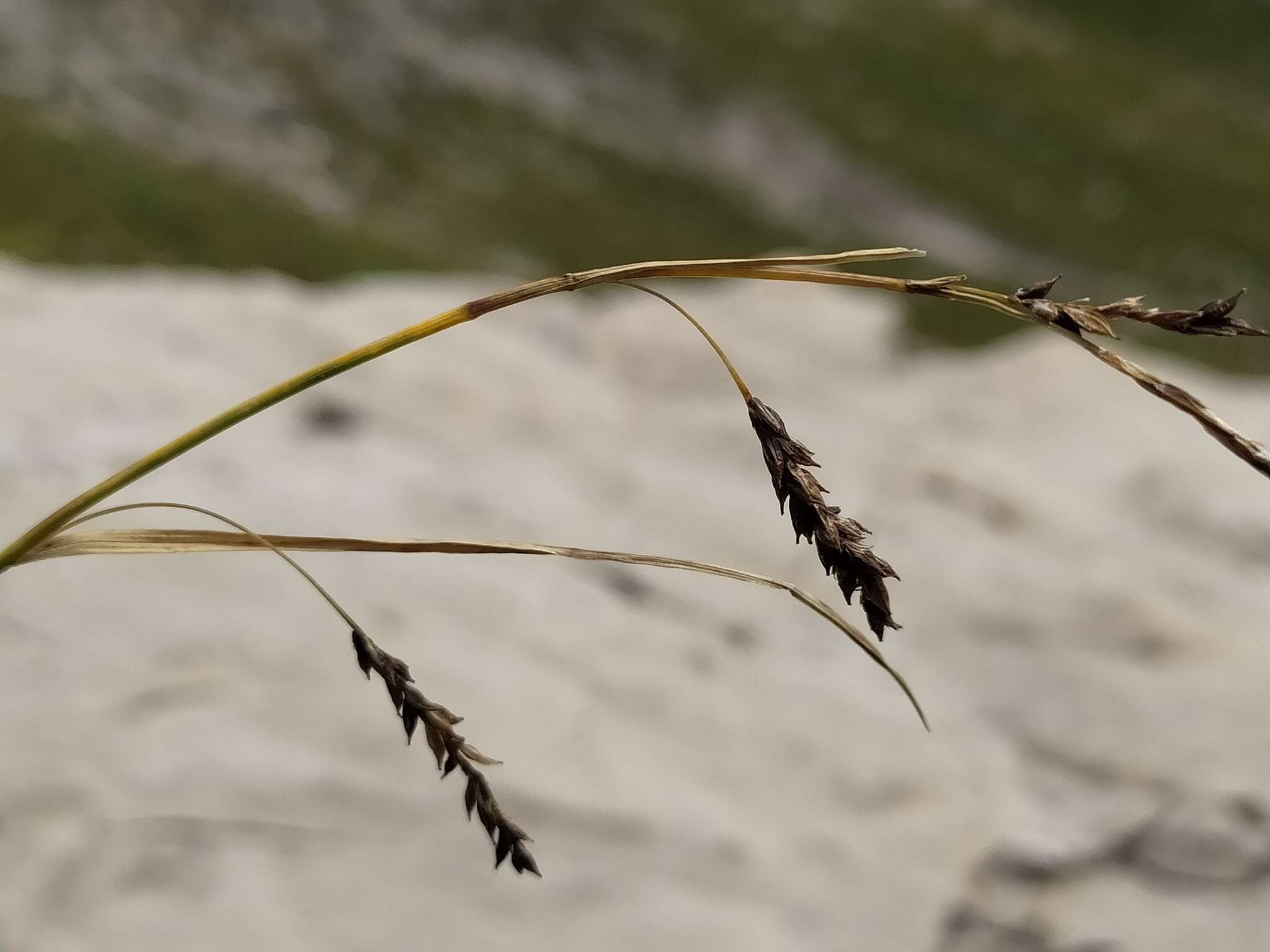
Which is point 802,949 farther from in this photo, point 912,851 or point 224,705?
point 224,705

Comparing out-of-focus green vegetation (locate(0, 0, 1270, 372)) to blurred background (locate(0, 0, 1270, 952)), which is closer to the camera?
blurred background (locate(0, 0, 1270, 952))

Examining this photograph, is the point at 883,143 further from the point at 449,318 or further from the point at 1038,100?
the point at 449,318

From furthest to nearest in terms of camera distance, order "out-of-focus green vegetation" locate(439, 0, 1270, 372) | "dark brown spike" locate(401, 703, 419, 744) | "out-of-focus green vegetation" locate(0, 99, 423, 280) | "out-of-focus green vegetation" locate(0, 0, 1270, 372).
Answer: "out-of-focus green vegetation" locate(439, 0, 1270, 372) → "out-of-focus green vegetation" locate(0, 0, 1270, 372) → "out-of-focus green vegetation" locate(0, 99, 423, 280) → "dark brown spike" locate(401, 703, 419, 744)

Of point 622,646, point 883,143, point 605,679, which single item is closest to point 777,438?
point 605,679

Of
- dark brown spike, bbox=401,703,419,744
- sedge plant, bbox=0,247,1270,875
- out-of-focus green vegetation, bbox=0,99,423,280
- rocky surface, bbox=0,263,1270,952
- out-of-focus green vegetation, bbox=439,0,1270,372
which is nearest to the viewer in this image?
sedge plant, bbox=0,247,1270,875

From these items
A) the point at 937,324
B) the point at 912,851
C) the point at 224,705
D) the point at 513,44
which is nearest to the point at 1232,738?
the point at 912,851

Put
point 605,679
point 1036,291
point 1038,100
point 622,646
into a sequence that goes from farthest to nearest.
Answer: point 1038,100 → point 622,646 → point 605,679 → point 1036,291

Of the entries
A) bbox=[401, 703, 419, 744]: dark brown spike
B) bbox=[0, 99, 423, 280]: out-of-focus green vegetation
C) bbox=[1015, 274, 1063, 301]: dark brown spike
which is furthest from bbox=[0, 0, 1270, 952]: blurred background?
bbox=[1015, 274, 1063, 301]: dark brown spike

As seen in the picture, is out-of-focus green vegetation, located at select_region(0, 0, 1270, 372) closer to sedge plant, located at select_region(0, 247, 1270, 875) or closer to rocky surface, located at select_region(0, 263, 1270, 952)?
rocky surface, located at select_region(0, 263, 1270, 952)
